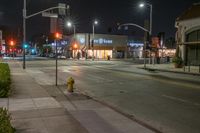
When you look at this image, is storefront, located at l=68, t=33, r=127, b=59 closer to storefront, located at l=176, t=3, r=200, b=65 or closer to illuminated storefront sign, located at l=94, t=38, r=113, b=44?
illuminated storefront sign, located at l=94, t=38, r=113, b=44

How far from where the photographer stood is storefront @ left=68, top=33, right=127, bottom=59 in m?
82.1

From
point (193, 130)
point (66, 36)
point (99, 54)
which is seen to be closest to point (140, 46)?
point (99, 54)

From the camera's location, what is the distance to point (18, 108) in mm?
9953

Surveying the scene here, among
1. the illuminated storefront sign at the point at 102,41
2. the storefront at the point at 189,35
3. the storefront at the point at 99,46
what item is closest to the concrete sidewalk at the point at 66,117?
the storefront at the point at 189,35

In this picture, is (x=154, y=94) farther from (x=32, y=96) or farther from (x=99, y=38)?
(x=99, y=38)

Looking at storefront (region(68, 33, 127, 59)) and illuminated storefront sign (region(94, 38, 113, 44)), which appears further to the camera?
illuminated storefront sign (region(94, 38, 113, 44))

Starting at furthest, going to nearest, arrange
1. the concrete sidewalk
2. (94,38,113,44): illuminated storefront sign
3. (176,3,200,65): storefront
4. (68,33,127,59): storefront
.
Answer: (94,38,113,44): illuminated storefront sign
(68,33,127,59): storefront
(176,3,200,65): storefront
the concrete sidewalk

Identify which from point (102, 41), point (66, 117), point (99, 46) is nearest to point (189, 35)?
point (66, 117)

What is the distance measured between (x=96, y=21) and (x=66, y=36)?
22116 mm

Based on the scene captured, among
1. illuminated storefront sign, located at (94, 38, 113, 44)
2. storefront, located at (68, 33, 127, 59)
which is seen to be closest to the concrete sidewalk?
storefront, located at (68, 33, 127, 59)

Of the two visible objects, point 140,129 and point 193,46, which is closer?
point 140,129

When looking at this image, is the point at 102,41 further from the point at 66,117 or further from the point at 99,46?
the point at 66,117

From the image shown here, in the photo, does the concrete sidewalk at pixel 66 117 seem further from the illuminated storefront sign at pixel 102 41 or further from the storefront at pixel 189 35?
the illuminated storefront sign at pixel 102 41

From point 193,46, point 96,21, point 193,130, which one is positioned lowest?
point 193,130
